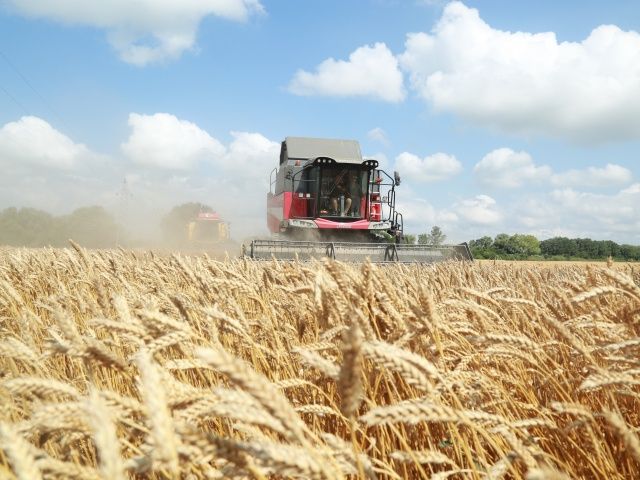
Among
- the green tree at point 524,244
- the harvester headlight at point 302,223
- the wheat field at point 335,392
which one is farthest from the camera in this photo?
the green tree at point 524,244

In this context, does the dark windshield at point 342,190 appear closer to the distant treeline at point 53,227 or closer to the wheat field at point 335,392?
the wheat field at point 335,392

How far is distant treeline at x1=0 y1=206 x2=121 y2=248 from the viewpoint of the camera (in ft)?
127

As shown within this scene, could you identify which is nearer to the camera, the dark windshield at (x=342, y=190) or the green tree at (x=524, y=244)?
the dark windshield at (x=342, y=190)

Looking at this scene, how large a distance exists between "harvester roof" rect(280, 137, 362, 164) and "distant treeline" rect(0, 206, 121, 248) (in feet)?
79.4

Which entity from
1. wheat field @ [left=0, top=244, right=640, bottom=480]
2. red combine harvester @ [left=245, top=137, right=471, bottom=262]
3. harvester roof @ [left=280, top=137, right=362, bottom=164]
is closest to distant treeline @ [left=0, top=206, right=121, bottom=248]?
harvester roof @ [left=280, top=137, right=362, bottom=164]

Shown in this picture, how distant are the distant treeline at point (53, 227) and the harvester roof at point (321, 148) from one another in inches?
953

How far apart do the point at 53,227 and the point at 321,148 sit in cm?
→ 3421

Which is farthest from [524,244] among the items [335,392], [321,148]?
[335,392]

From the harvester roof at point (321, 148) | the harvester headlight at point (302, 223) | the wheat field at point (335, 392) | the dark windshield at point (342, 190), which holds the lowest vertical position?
the wheat field at point (335, 392)

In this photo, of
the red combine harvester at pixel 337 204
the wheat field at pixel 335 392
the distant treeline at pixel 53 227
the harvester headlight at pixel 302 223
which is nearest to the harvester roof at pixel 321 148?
the red combine harvester at pixel 337 204

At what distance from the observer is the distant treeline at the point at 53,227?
3862 centimetres

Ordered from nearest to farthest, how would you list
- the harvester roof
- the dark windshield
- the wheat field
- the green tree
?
1. the wheat field
2. the dark windshield
3. the harvester roof
4. the green tree

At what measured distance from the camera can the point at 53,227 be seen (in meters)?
42.5

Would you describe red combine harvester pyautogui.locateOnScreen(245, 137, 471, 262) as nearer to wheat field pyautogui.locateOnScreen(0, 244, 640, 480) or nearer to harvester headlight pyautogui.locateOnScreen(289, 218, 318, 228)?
harvester headlight pyautogui.locateOnScreen(289, 218, 318, 228)
